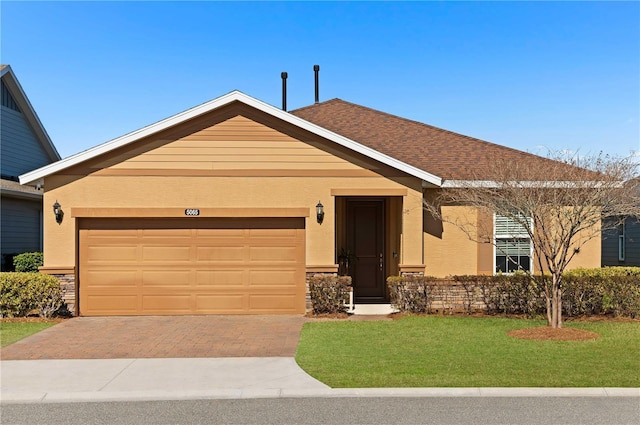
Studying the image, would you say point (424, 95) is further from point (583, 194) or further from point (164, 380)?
point (164, 380)

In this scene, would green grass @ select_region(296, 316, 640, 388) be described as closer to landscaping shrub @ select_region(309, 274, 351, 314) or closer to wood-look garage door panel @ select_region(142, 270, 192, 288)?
landscaping shrub @ select_region(309, 274, 351, 314)

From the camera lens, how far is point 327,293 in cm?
1387

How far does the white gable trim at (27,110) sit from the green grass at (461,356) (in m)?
16.7

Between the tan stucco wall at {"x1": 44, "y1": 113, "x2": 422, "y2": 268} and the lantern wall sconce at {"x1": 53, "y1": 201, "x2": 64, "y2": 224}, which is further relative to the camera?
the tan stucco wall at {"x1": 44, "y1": 113, "x2": 422, "y2": 268}

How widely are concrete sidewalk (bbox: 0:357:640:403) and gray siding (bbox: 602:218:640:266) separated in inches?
563

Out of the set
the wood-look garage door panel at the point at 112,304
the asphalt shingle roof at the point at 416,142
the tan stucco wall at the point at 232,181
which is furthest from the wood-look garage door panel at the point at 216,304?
the asphalt shingle roof at the point at 416,142

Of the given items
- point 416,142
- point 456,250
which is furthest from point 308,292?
point 416,142

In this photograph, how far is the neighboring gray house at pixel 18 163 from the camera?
19922 millimetres

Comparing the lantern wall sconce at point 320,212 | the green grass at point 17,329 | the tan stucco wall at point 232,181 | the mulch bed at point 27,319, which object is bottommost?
the green grass at point 17,329

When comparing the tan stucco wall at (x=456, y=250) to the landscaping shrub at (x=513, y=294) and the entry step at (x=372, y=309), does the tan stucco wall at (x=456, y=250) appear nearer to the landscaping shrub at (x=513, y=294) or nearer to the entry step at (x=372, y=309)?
the entry step at (x=372, y=309)

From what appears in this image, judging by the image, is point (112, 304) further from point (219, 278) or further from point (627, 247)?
point (627, 247)

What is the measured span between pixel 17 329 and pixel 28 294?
1.31 metres

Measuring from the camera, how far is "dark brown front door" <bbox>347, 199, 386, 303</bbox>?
1684cm

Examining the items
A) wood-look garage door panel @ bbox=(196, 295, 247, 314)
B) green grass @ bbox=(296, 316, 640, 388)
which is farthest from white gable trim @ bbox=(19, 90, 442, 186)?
wood-look garage door panel @ bbox=(196, 295, 247, 314)
